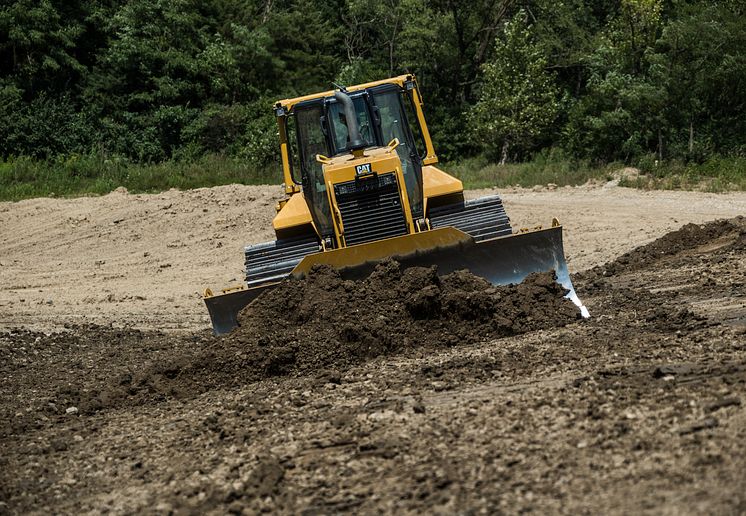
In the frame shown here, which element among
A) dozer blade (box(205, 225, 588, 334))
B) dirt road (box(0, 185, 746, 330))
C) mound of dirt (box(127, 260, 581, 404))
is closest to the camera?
mound of dirt (box(127, 260, 581, 404))

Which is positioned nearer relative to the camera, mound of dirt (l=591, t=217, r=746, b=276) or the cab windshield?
the cab windshield

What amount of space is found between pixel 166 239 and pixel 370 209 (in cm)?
1086

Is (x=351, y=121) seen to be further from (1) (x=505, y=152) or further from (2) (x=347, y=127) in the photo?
(1) (x=505, y=152)

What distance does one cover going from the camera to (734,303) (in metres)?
9.08

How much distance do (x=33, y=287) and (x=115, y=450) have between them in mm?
12113

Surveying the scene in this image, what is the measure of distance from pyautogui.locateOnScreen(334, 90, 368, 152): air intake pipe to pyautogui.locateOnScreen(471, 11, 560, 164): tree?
1916 centimetres

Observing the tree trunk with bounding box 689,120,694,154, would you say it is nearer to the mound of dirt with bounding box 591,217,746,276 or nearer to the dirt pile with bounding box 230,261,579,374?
the mound of dirt with bounding box 591,217,746,276

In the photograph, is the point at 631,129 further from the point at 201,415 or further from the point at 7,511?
the point at 7,511

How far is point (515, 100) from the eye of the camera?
30422 millimetres

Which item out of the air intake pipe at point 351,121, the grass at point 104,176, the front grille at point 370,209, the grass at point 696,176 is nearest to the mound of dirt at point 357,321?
the front grille at point 370,209

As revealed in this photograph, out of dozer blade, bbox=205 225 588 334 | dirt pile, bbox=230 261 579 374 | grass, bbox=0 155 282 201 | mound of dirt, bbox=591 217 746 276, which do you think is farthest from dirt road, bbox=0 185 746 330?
dirt pile, bbox=230 261 579 374

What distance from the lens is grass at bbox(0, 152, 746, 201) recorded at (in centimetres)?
2334

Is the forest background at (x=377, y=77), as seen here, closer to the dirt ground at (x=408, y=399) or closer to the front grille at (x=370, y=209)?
the dirt ground at (x=408, y=399)

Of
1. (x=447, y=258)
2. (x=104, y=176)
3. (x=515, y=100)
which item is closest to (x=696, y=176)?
(x=515, y=100)
